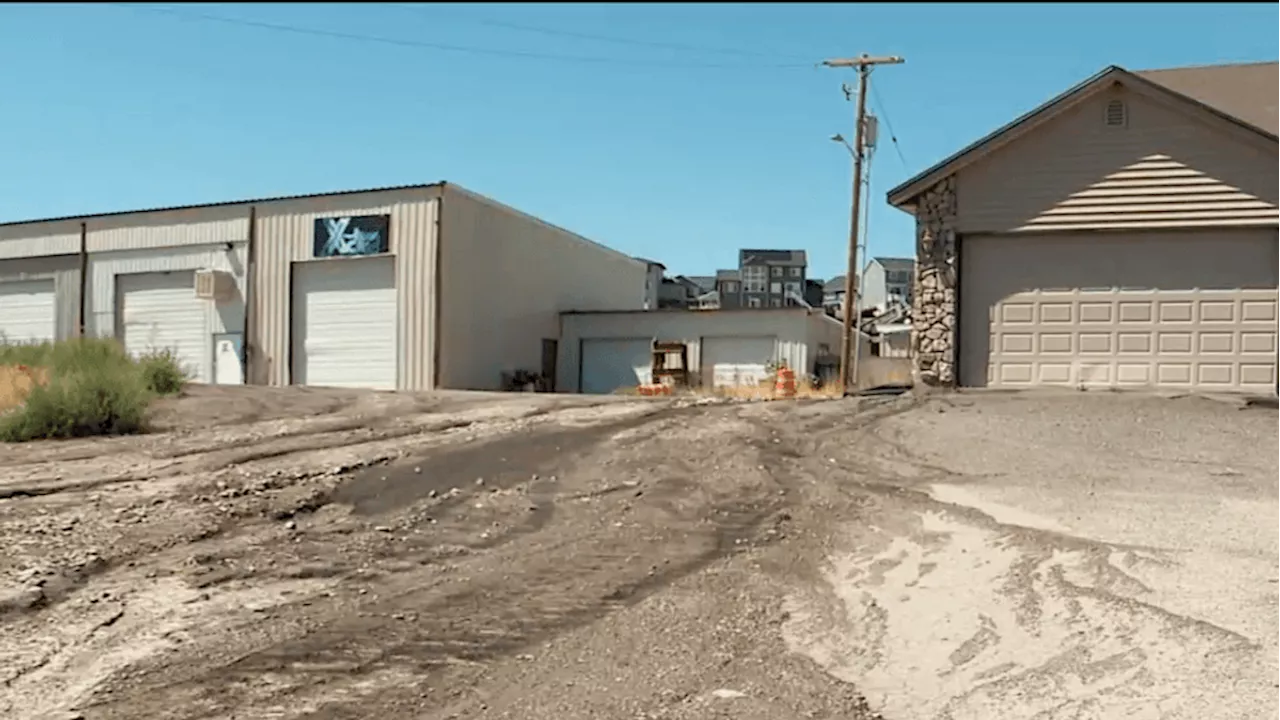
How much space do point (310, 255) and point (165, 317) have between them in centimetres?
500

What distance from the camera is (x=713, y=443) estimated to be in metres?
13.2

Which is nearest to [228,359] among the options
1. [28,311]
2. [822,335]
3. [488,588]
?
[28,311]

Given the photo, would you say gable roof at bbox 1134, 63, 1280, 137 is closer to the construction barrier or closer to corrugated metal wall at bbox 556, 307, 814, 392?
the construction barrier

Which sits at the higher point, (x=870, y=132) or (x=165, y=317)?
(x=870, y=132)

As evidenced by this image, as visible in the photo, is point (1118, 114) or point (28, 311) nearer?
point (1118, 114)

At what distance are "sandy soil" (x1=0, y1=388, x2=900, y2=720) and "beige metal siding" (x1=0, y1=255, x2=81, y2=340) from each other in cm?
1876

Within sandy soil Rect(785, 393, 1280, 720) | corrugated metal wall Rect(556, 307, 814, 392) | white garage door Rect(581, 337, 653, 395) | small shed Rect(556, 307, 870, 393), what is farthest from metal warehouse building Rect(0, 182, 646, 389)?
sandy soil Rect(785, 393, 1280, 720)

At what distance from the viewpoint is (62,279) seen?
31.2m

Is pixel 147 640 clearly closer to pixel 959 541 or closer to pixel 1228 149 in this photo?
pixel 959 541

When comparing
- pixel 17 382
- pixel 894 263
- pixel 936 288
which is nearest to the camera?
pixel 17 382

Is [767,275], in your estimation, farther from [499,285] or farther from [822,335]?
[499,285]

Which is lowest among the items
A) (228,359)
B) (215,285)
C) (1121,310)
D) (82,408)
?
(82,408)

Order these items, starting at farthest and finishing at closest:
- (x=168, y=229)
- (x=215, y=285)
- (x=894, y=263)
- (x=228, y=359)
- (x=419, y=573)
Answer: (x=894, y=263) → (x=168, y=229) → (x=228, y=359) → (x=215, y=285) → (x=419, y=573)

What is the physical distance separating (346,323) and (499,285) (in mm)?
3826
